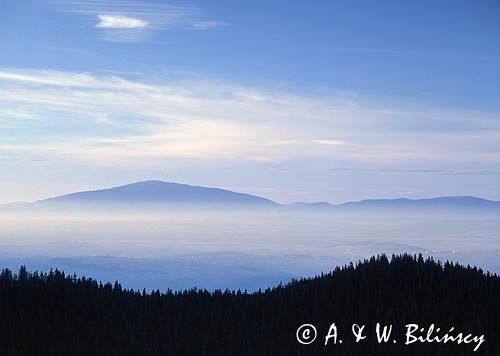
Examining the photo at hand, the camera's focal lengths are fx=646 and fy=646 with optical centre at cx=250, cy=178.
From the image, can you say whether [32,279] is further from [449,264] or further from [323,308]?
[449,264]

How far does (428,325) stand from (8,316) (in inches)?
271

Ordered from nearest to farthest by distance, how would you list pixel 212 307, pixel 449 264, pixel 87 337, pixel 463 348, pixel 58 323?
1. pixel 463 348
2. pixel 87 337
3. pixel 58 323
4. pixel 212 307
5. pixel 449 264

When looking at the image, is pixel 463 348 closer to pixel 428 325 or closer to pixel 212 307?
pixel 428 325

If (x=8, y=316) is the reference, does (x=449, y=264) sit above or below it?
above

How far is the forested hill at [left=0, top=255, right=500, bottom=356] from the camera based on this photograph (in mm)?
9070

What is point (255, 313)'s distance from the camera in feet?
36.1

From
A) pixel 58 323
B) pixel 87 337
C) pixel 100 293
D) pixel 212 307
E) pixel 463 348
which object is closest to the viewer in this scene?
pixel 463 348

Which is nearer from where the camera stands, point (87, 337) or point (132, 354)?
point (132, 354)

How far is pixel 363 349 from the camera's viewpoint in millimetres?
8969

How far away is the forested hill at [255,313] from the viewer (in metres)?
9.07

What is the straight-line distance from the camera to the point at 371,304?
11.0 meters

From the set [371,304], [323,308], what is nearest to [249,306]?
[323,308]

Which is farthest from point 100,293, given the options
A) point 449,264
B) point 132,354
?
point 449,264

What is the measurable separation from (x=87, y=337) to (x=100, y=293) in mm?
2696
